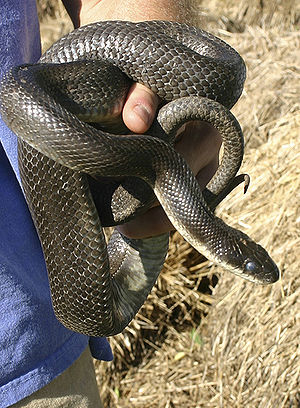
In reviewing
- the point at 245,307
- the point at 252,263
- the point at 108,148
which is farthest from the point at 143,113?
the point at 245,307

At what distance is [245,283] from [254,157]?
0.88 meters

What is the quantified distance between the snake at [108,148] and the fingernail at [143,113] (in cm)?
5

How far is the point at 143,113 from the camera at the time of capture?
6.37 feet

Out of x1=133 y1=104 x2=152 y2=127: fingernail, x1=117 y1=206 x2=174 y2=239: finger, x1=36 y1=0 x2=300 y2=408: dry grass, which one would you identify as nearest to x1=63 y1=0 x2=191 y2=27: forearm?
x1=133 y1=104 x2=152 y2=127: fingernail

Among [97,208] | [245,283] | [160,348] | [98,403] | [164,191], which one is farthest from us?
[160,348]

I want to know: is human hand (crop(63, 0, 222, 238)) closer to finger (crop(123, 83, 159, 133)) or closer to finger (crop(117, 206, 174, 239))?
finger (crop(117, 206, 174, 239))

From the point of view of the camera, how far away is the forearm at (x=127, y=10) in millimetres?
2275

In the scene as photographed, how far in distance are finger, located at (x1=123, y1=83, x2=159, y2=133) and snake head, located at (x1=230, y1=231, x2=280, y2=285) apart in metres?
0.55

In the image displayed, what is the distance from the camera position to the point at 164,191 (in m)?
2.06

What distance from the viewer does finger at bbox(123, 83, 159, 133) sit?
1931mm

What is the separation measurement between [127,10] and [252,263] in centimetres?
94

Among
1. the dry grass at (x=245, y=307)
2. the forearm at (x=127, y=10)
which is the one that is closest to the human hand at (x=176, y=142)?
the forearm at (x=127, y=10)

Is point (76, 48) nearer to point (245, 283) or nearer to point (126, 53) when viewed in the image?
point (126, 53)

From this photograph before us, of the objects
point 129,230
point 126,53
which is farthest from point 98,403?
point 126,53
